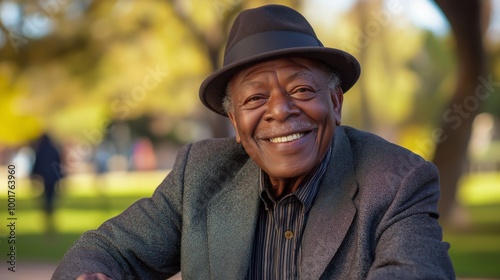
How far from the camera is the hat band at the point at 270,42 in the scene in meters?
2.49

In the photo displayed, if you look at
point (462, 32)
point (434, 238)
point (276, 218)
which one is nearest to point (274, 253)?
point (276, 218)

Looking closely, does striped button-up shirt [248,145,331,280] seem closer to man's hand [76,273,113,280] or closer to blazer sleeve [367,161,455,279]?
blazer sleeve [367,161,455,279]

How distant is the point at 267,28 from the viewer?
8.33 ft

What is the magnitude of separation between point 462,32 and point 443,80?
11.0 meters

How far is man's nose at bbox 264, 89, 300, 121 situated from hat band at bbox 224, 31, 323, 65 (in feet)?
0.45

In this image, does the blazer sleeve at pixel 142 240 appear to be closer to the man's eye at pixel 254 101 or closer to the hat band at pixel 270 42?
the man's eye at pixel 254 101

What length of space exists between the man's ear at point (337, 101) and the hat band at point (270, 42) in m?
0.18

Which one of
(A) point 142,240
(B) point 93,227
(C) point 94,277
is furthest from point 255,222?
(B) point 93,227

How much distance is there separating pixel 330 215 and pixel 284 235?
0.56ft

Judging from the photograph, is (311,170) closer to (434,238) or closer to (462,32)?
(434,238)

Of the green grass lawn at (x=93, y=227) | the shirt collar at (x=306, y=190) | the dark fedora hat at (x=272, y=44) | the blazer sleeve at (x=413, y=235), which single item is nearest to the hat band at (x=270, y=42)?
the dark fedora hat at (x=272, y=44)

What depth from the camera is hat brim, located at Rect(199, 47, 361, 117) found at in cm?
244

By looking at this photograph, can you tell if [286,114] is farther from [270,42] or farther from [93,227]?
[93,227]

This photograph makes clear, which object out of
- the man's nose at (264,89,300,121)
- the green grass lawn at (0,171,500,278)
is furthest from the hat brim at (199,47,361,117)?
the green grass lawn at (0,171,500,278)
